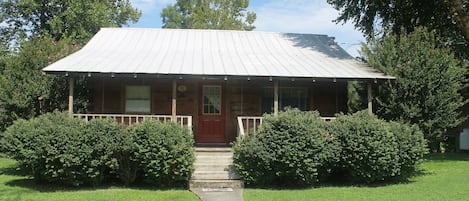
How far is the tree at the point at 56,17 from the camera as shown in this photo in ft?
92.9

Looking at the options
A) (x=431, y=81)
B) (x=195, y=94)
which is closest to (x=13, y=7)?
(x=195, y=94)

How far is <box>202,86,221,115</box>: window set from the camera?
51.8 feet

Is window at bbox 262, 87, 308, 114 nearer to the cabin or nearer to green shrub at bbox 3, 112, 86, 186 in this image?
the cabin

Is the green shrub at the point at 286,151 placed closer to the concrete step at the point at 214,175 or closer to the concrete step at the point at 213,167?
the concrete step at the point at 214,175

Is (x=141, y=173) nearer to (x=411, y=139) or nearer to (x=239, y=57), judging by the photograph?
(x=239, y=57)

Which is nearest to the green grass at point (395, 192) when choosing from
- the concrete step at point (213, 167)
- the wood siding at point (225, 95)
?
the concrete step at point (213, 167)

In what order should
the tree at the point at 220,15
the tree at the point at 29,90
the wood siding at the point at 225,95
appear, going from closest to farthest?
the tree at the point at 29,90 < the wood siding at the point at 225,95 < the tree at the point at 220,15

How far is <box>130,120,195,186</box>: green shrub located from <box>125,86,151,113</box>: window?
4642 millimetres

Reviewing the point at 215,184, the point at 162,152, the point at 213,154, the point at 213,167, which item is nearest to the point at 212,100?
the point at 213,154

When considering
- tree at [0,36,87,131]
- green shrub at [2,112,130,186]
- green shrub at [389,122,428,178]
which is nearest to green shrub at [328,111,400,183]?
green shrub at [389,122,428,178]

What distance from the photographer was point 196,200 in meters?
9.66

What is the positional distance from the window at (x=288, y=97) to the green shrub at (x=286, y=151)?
451 centimetres

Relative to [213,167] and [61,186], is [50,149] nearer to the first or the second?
[61,186]

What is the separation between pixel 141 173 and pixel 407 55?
918 centimetres
